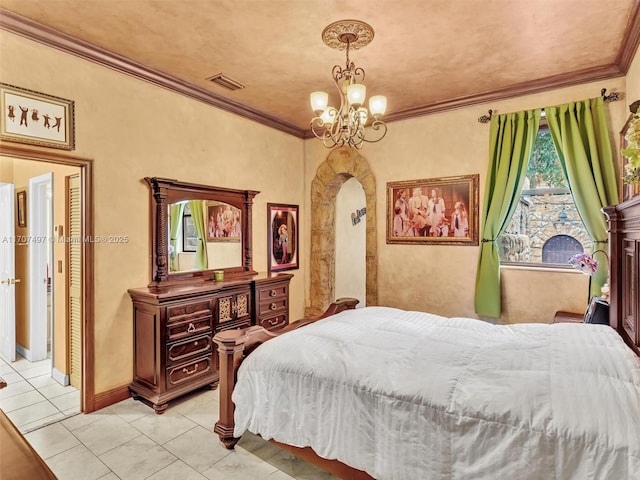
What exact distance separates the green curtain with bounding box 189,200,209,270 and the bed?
154 cm

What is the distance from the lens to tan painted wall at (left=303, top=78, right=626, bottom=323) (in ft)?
11.2

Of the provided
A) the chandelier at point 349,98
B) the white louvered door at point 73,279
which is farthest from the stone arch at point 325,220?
the white louvered door at point 73,279

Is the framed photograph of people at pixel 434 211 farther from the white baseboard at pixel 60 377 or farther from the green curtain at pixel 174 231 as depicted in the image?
the white baseboard at pixel 60 377

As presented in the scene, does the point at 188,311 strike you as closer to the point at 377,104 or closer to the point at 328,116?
the point at 328,116

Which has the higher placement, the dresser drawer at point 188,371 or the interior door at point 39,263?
the interior door at point 39,263

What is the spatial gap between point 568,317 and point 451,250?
Answer: 1.27 meters

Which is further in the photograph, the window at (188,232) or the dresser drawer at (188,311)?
the window at (188,232)

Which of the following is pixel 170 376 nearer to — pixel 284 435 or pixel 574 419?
pixel 284 435

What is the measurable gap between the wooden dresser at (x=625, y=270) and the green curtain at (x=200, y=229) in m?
3.35

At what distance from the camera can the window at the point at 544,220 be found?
3543mm

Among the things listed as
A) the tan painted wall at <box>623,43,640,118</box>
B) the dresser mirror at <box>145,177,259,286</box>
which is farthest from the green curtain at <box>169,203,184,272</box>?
the tan painted wall at <box>623,43,640,118</box>

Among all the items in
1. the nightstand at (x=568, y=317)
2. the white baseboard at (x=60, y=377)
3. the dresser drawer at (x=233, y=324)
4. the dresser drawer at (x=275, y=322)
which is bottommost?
the white baseboard at (x=60, y=377)

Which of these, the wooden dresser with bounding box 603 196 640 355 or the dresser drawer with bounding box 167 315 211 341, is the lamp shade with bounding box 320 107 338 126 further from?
the dresser drawer with bounding box 167 315 211 341

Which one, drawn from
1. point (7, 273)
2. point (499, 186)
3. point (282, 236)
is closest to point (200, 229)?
point (282, 236)
